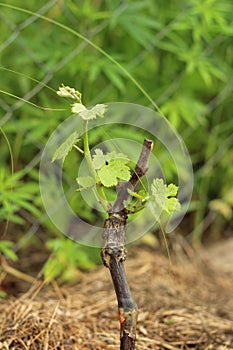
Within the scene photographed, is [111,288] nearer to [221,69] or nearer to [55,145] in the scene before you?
[55,145]

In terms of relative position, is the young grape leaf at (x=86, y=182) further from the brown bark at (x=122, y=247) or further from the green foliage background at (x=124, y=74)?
the green foliage background at (x=124, y=74)

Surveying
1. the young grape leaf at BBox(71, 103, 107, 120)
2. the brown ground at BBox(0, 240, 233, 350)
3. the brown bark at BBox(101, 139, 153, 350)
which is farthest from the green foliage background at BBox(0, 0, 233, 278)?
the young grape leaf at BBox(71, 103, 107, 120)

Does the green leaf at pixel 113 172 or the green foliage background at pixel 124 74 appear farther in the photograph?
the green foliage background at pixel 124 74

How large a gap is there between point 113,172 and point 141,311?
2.62 ft

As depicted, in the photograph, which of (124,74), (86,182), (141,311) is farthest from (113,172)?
(124,74)

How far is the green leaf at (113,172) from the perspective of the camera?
4.11 feet

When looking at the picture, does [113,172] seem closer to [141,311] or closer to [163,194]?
[163,194]

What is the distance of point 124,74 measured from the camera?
2.44 metres

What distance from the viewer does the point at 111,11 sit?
93.8 inches

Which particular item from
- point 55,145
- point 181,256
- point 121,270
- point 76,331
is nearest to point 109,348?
point 76,331

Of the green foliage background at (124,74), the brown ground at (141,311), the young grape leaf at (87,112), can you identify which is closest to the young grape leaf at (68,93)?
the young grape leaf at (87,112)

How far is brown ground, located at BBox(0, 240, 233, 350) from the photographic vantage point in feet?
5.57

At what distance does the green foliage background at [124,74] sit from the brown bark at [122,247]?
2.47ft

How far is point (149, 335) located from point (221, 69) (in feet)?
4.12
